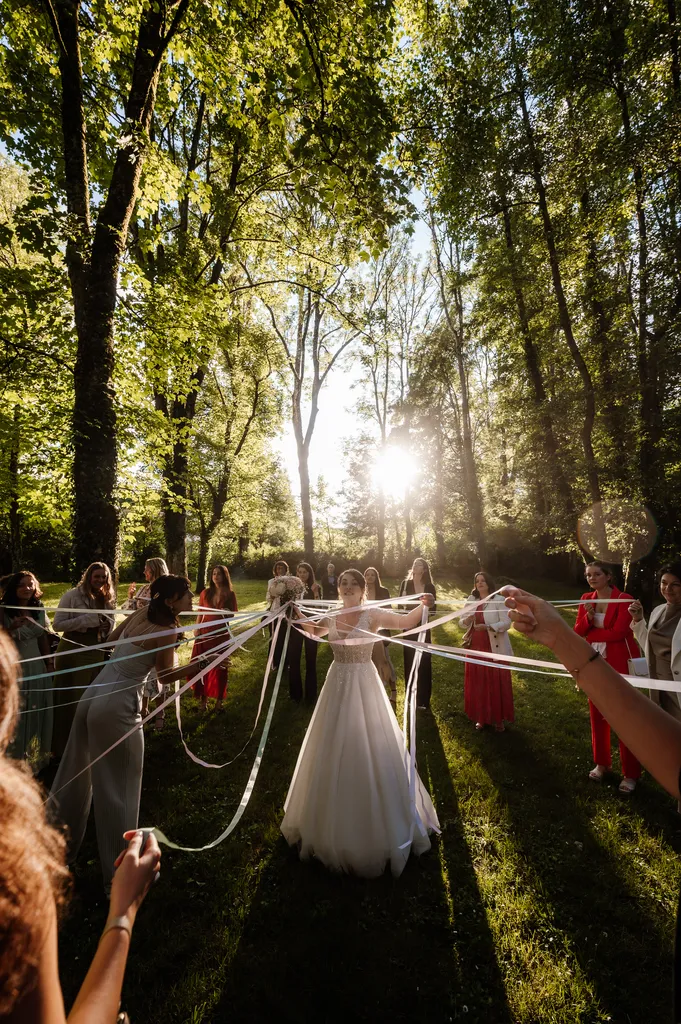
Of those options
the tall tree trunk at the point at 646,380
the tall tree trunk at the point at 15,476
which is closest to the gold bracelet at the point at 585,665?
the tall tree trunk at the point at 15,476

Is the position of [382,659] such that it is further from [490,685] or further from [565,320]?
[565,320]

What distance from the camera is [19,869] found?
0.83m

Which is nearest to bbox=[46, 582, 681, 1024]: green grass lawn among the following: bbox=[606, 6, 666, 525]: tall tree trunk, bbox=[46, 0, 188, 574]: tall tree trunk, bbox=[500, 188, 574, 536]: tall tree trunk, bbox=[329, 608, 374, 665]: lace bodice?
bbox=[329, 608, 374, 665]: lace bodice

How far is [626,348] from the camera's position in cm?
1156

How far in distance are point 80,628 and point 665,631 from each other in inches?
280

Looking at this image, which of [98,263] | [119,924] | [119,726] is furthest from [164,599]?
[98,263]

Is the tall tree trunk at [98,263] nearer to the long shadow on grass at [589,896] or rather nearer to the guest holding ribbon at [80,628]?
the guest holding ribbon at [80,628]

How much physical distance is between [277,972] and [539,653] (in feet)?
33.5

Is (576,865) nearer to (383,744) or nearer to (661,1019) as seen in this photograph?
(661,1019)

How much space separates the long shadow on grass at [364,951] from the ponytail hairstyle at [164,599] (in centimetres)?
243

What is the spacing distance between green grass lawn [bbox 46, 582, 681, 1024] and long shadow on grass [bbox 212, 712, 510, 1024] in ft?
0.03

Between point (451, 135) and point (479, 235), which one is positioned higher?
point (479, 235)

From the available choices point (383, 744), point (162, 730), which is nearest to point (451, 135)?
point (383, 744)

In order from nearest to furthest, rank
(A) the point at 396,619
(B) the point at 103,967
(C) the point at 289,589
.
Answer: (B) the point at 103,967 → (A) the point at 396,619 → (C) the point at 289,589
